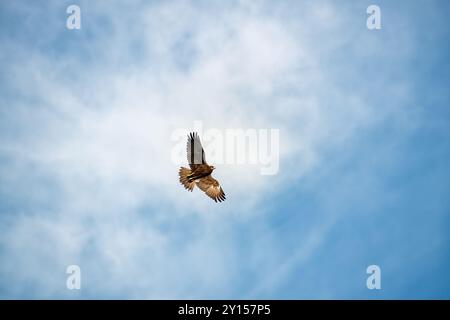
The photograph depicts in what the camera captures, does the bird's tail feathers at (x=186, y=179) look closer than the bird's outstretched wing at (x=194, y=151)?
No

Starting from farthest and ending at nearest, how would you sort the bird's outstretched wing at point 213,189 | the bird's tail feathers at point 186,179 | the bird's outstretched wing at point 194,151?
the bird's outstretched wing at point 213,189, the bird's tail feathers at point 186,179, the bird's outstretched wing at point 194,151

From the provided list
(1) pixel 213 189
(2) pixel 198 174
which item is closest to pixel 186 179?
(2) pixel 198 174

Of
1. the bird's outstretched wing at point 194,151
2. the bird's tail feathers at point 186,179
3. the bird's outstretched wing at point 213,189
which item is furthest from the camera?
the bird's outstretched wing at point 213,189

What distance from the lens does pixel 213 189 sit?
2423 cm

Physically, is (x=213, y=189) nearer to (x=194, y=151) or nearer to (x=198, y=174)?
(x=198, y=174)

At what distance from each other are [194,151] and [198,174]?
1.35 metres

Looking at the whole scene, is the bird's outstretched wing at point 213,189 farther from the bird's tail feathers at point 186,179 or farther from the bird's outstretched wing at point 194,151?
the bird's outstretched wing at point 194,151

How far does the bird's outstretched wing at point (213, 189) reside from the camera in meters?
24.1

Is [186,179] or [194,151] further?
[186,179]

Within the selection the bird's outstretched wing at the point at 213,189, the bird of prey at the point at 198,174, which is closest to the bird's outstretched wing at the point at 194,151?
the bird of prey at the point at 198,174
